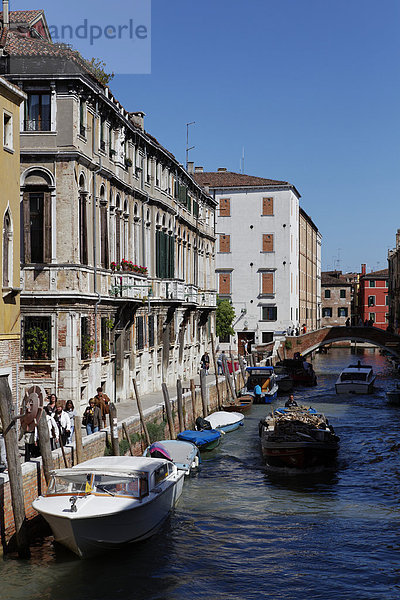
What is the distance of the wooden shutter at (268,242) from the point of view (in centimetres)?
5025

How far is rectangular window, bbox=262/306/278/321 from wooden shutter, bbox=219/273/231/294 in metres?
2.61

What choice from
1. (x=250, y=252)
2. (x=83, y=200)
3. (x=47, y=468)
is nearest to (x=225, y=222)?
(x=250, y=252)

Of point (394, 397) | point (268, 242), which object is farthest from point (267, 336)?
point (394, 397)

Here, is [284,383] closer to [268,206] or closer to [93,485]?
[268,206]

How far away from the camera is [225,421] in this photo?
24.5 meters

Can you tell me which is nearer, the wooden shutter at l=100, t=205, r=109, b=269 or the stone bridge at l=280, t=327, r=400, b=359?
the wooden shutter at l=100, t=205, r=109, b=269

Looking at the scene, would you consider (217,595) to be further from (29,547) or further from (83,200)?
(83,200)

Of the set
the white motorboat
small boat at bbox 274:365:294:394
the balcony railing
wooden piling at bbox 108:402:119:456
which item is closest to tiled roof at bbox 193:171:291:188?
small boat at bbox 274:365:294:394

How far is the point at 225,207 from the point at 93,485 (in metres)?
39.8

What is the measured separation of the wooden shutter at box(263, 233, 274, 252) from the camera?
165ft

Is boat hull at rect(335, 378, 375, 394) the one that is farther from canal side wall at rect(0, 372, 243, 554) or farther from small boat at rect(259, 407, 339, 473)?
small boat at rect(259, 407, 339, 473)

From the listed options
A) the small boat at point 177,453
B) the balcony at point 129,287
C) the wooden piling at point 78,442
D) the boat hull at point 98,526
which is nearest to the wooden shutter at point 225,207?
the balcony at point 129,287

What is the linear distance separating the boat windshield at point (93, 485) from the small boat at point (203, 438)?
25.8 feet

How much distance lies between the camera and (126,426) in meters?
17.4
